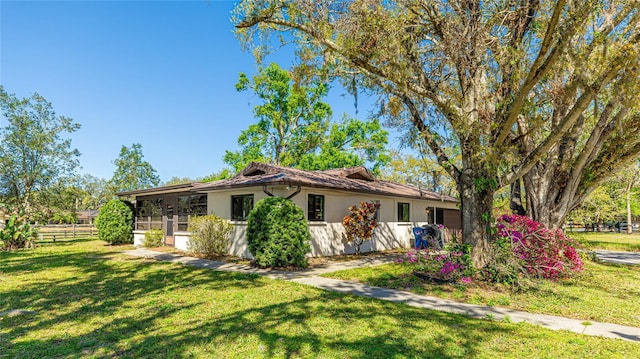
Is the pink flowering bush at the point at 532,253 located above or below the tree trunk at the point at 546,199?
below

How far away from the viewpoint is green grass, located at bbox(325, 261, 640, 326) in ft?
18.7

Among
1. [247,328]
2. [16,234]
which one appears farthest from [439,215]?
[16,234]

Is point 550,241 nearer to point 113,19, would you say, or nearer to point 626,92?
point 626,92

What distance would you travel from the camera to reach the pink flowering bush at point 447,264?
7734 millimetres

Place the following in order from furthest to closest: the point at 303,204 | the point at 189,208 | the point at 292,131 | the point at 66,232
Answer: the point at 292,131 < the point at 66,232 < the point at 189,208 < the point at 303,204

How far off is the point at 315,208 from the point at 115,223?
39.3ft

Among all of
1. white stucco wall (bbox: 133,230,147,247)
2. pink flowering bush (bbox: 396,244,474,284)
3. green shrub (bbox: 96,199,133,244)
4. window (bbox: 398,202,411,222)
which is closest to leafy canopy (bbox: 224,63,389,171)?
window (bbox: 398,202,411,222)

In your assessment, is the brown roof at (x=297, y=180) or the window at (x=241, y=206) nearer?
the brown roof at (x=297, y=180)

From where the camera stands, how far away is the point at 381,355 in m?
3.67

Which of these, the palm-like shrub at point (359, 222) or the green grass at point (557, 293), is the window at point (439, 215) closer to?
the palm-like shrub at point (359, 222)

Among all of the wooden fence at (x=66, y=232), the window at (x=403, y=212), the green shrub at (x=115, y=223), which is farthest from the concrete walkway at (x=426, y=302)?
the wooden fence at (x=66, y=232)

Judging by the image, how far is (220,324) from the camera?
4801mm

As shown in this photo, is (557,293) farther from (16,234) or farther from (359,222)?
(16,234)

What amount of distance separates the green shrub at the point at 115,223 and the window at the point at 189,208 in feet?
14.7
